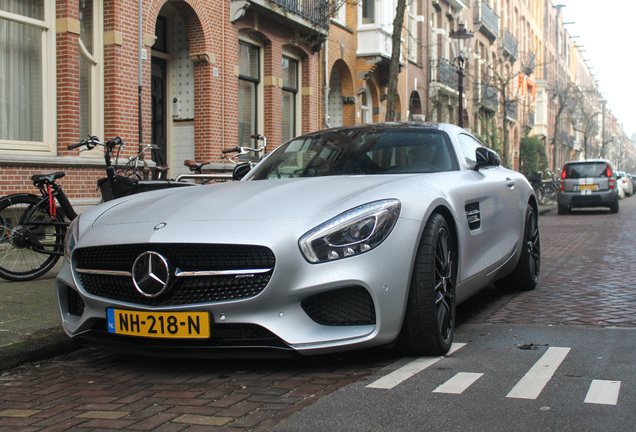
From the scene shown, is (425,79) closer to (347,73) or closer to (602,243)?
(347,73)

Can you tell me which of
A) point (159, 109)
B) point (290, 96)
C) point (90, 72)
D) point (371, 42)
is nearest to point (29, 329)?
point (90, 72)

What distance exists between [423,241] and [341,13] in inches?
712

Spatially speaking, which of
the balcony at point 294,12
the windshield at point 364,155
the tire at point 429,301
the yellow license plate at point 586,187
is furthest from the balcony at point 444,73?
the tire at point 429,301

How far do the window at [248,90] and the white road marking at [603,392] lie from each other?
1342 centimetres

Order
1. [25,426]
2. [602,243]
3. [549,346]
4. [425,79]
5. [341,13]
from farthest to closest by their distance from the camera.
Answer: [425,79], [341,13], [602,243], [549,346], [25,426]

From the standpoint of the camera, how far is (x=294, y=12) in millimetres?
17328

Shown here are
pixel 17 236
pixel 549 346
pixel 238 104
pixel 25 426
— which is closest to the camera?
pixel 25 426

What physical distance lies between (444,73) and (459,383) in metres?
28.1

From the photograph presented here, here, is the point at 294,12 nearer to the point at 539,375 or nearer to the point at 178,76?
the point at 178,76

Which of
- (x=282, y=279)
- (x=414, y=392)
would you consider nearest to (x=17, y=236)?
(x=282, y=279)

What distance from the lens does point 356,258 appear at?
3.71 meters

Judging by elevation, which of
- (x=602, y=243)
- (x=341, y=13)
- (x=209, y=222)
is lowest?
(x=602, y=243)

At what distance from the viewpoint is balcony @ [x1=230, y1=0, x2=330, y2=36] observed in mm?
15273

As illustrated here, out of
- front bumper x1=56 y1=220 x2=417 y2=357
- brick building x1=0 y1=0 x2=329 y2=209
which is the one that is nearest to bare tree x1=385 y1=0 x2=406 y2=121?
brick building x1=0 y1=0 x2=329 y2=209
